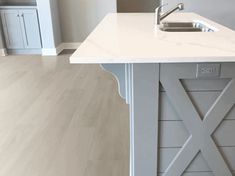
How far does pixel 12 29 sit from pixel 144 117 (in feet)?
13.7

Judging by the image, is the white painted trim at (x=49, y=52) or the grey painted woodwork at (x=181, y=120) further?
the white painted trim at (x=49, y=52)

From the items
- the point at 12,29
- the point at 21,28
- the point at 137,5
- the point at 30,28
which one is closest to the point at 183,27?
the point at 30,28

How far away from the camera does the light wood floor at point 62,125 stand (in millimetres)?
1949

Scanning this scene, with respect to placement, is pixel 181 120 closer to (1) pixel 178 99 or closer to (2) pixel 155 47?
(1) pixel 178 99

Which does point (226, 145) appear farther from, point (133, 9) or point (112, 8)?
point (133, 9)

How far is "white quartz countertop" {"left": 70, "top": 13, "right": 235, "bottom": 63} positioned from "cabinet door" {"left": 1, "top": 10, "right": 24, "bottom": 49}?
350 cm


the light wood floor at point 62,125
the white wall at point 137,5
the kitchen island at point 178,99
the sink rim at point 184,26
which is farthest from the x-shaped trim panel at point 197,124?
the white wall at point 137,5

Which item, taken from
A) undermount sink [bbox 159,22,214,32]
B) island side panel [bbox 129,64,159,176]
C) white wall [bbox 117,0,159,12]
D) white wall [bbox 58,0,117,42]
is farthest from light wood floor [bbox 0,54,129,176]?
white wall [bbox 117,0,159,12]

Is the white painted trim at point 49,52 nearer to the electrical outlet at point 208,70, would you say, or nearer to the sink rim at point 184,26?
the sink rim at point 184,26

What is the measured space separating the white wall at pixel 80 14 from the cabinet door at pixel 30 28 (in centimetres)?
53

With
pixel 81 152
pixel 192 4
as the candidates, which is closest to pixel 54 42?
pixel 192 4

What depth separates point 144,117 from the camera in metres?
1.33

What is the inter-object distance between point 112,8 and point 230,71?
3.93 m

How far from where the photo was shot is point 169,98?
4.28 feet
